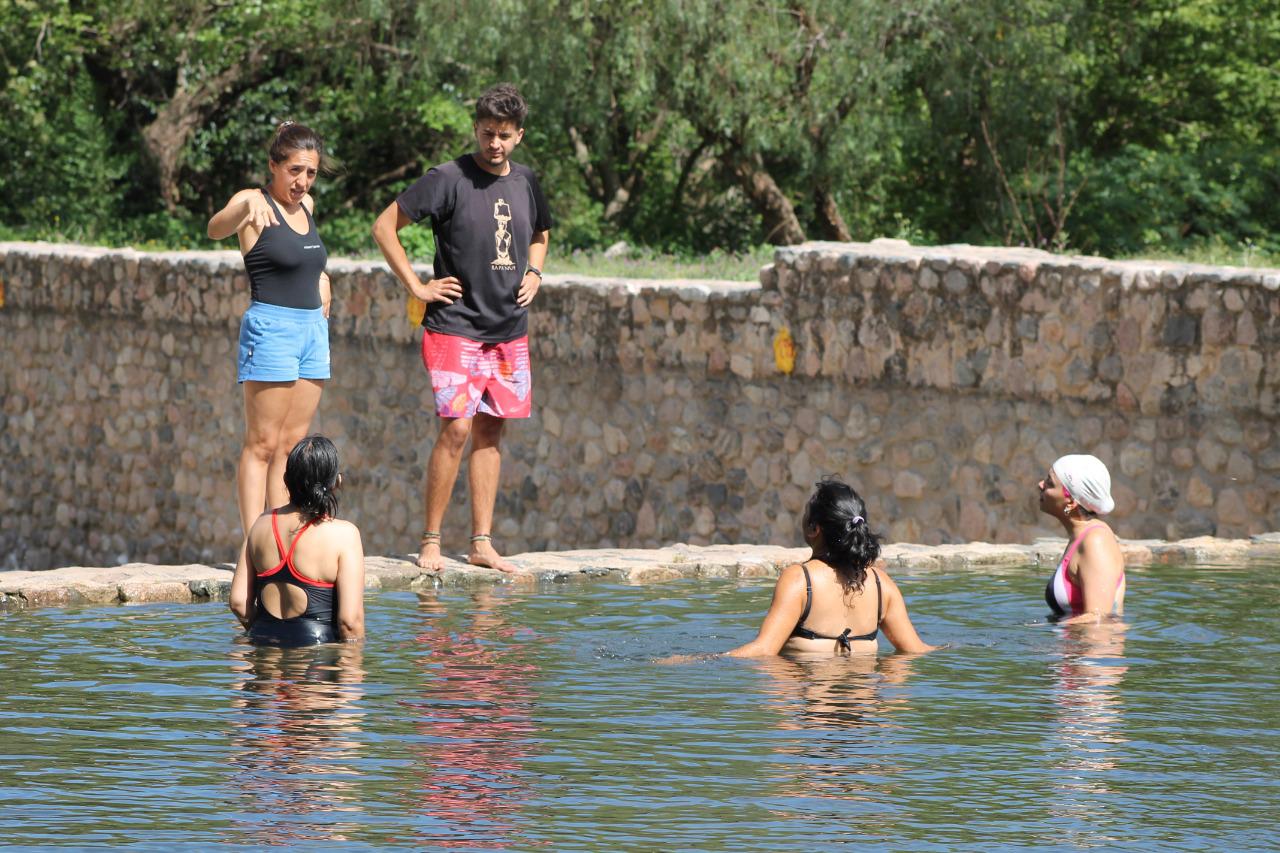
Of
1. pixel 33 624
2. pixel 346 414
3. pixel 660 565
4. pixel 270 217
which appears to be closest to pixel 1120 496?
pixel 660 565

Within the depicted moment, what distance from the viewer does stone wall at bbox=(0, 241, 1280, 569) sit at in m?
11.6

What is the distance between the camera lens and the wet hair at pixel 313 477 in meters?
7.83

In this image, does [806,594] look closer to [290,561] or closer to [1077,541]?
[1077,541]

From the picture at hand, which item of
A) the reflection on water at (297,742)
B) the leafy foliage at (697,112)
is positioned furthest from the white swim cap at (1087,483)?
the leafy foliage at (697,112)

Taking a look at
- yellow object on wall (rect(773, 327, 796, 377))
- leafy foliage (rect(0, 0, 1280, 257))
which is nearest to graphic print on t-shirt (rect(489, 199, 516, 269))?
yellow object on wall (rect(773, 327, 796, 377))

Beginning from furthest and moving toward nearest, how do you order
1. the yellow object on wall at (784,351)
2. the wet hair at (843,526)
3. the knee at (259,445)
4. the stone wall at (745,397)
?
the yellow object on wall at (784,351), the stone wall at (745,397), the knee at (259,445), the wet hair at (843,526)

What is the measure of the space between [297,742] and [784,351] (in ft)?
24.6

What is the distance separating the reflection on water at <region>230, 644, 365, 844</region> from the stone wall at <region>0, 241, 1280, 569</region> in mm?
5163

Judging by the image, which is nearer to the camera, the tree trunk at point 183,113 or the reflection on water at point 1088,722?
the reflection on water at point 1088,722

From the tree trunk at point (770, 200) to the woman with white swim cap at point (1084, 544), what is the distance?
14643 mm

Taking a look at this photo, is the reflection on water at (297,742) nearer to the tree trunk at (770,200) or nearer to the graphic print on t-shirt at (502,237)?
the graphic print on t-shirt at (502,237)

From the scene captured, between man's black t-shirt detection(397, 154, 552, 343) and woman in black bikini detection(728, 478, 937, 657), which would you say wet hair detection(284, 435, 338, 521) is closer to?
woman in black bikini detection(728, 478, 937, 657)

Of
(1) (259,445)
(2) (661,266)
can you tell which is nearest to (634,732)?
(1) (259,445)

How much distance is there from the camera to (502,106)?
31.3 ft
